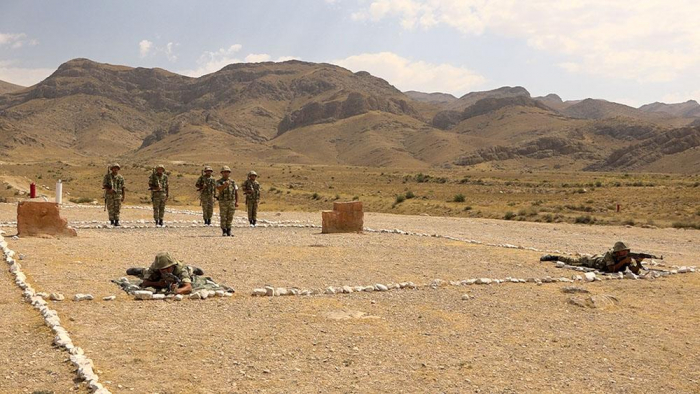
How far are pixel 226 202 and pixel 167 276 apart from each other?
8.37 meters

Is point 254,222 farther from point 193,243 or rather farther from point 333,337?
point 333,337

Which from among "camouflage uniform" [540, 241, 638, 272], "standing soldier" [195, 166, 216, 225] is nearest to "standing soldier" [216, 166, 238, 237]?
"standing soldier" [195, 166, 216, 225]

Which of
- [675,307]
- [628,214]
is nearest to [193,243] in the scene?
[675,307]

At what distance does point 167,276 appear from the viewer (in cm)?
1077

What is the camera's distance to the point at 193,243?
16.5 m

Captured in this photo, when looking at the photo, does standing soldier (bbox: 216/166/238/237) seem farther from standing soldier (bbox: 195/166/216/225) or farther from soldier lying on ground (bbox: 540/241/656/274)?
soldier lying on ground (bbox: 540/241/656/274)

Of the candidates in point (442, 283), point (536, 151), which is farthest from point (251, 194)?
point (536, 151)

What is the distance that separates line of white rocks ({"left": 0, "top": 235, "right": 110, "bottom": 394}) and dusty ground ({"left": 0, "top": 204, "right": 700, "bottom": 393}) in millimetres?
134

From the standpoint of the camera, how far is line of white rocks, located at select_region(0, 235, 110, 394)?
6492 millimetres

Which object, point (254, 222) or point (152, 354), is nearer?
point (152, 354)

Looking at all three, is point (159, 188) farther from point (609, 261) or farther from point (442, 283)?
point (609, 261)

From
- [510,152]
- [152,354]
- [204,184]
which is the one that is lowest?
[152,354]

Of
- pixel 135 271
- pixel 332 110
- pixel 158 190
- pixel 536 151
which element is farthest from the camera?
pixel 332 110

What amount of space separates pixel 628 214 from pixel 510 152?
89.1 m
